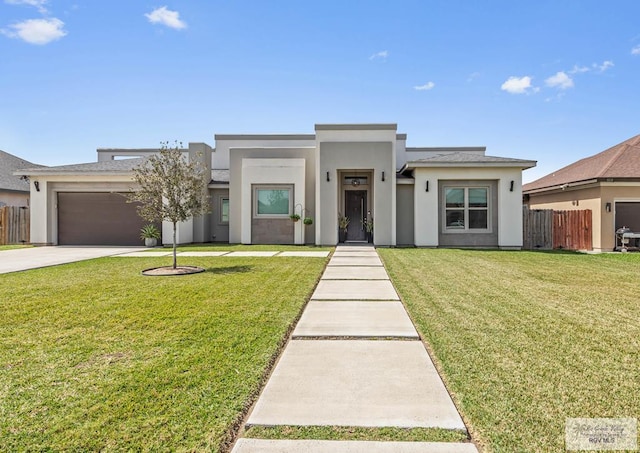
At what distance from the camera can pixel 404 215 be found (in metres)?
15.3

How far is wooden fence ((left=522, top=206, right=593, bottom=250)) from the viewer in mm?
15273

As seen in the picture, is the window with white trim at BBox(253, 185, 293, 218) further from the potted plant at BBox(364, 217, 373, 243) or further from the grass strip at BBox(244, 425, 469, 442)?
the grass strip at BBox(244, 425, 469, 442)

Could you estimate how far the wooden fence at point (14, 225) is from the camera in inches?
644

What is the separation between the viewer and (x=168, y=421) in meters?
2.15

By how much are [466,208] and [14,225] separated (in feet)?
67.0

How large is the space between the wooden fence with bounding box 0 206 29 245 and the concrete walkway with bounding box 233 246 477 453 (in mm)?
18404

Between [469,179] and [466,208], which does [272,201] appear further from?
[469,179]

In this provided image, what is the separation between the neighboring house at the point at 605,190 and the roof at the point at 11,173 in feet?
85.6

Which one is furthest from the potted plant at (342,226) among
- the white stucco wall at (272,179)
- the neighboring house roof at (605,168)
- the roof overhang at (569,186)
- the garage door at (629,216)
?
the garage door at (629,216)

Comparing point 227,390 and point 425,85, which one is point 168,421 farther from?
point 425,85

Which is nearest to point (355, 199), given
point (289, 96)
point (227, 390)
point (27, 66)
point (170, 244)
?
point (289, 96)

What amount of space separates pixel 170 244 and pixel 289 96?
846cm

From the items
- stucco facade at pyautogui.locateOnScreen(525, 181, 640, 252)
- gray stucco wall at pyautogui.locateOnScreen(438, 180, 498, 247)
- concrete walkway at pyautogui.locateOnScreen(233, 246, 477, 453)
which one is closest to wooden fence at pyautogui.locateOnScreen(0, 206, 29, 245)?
concrete walkway at pyautogui.locateOnScreen(233, 246, 477, 453)

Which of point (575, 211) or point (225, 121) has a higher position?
point (225, 121)
